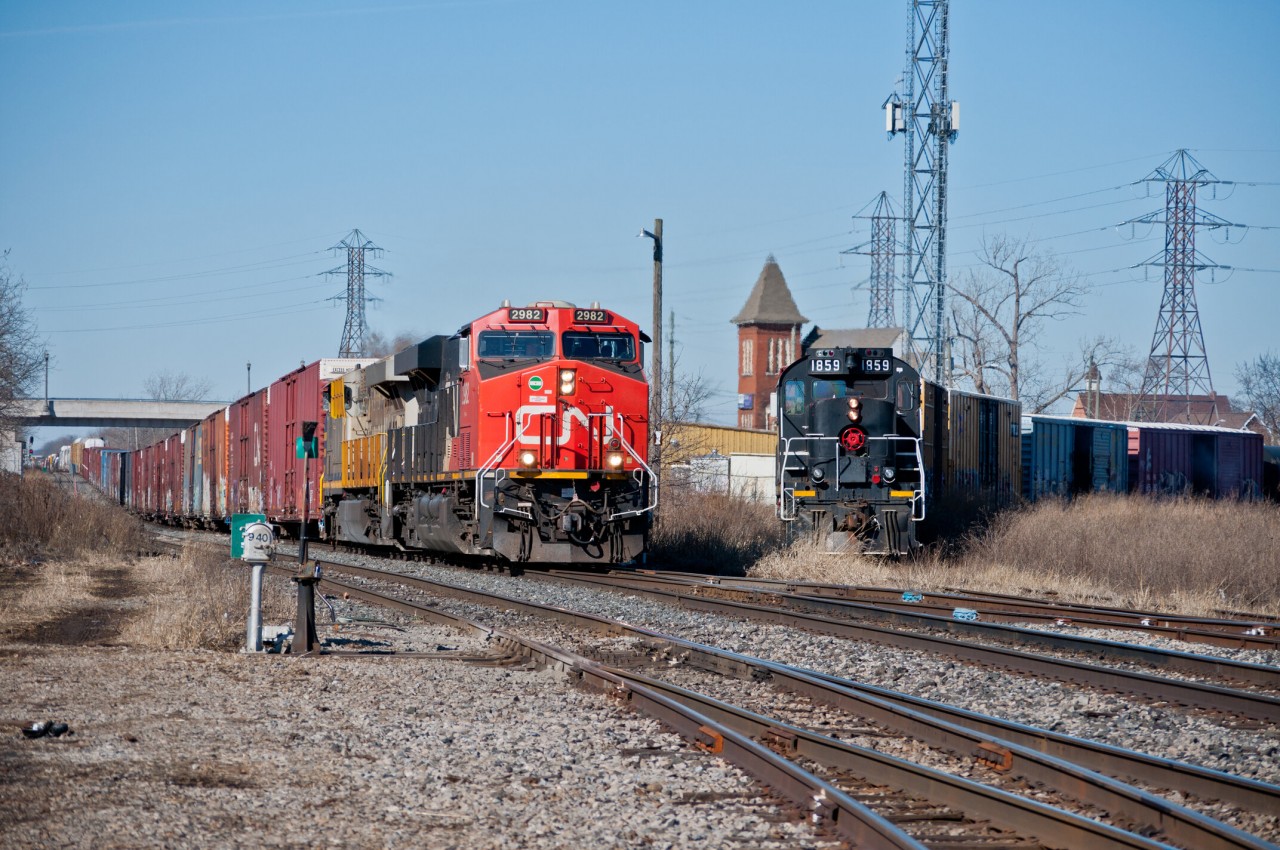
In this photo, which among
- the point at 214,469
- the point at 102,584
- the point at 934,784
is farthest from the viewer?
the point at 214,469

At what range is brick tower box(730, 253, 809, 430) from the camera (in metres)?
102

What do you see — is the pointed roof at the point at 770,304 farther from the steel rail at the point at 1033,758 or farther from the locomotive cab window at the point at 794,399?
the steel rail at the point at 1033,758

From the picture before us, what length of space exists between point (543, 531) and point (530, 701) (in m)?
9.44

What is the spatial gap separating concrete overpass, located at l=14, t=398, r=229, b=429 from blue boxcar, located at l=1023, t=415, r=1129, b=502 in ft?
214

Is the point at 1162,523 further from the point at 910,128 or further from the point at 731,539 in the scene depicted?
the point at 910,128

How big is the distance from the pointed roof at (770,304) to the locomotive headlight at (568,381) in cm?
8982

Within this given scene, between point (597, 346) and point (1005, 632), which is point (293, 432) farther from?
point (1005, 632)

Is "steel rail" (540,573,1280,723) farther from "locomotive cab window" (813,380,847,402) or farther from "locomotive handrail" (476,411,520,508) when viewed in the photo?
"locomotive cab window" (813,380,847,402)

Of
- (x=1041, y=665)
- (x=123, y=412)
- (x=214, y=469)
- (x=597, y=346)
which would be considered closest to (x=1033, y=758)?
(x=1041, y=665)

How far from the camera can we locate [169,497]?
44.2 metres

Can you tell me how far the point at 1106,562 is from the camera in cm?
1745

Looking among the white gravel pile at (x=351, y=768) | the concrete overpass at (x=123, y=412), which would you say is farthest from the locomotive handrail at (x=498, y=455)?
the concrete overpass at (x=123, y=412)

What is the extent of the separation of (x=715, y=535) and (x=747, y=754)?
16.4m

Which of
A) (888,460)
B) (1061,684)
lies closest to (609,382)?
(888,460)
